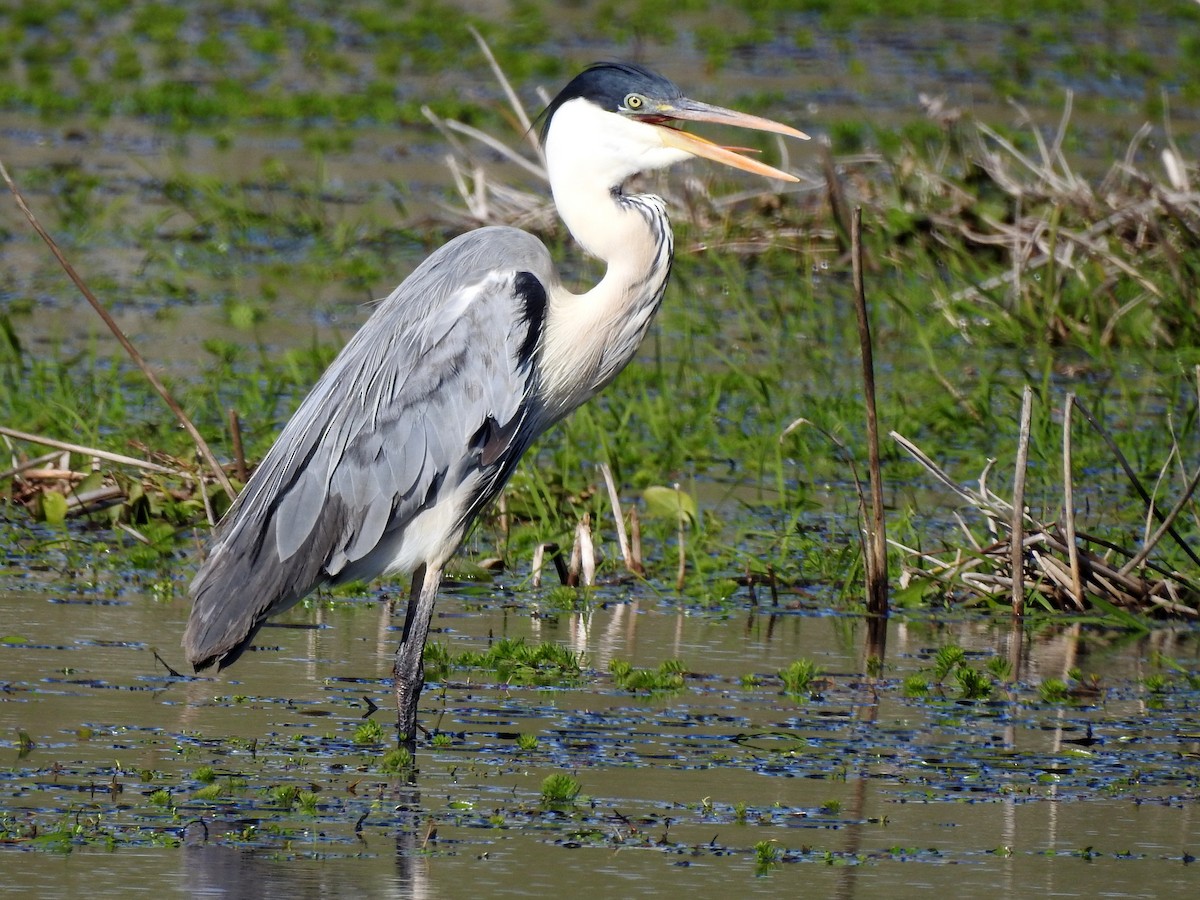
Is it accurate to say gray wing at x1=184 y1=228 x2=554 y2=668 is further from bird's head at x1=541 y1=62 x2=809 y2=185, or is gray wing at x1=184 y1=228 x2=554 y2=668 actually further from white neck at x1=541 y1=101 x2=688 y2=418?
bird's head at x1=541 y1=62 x2=809 y2=185

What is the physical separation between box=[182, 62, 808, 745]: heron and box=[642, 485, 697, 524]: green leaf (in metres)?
1.38

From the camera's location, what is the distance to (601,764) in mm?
4969

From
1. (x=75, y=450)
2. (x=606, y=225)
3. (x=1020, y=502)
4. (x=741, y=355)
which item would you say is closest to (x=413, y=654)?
(x=606, y=225)

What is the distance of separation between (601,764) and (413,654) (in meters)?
0.66

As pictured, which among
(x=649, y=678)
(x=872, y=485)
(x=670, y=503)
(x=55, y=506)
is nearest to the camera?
(x=649, y=678)

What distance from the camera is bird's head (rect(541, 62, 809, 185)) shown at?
5984 mm

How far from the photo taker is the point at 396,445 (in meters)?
5.68

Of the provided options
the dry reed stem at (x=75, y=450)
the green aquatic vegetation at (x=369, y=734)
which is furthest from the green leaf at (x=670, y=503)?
the green aquatic vegetation at (x=369, y=734)

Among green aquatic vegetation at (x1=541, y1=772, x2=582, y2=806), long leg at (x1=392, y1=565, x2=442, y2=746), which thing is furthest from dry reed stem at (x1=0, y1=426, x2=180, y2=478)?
green aquatic vegetation at (x1=541, y1=772, x2=582, y2=806)

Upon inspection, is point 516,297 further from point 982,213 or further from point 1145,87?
point 1145,87

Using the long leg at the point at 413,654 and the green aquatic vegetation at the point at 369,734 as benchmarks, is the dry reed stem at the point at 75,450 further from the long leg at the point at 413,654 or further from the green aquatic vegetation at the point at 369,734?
the green aquatic vegetation at the point at 369,734

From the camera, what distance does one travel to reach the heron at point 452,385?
557 cm

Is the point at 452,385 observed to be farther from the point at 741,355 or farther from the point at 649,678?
the point at 741,355

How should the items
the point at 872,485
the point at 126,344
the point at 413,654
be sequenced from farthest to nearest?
the point at 126,344, the point at 872,485, the point at 413,654
